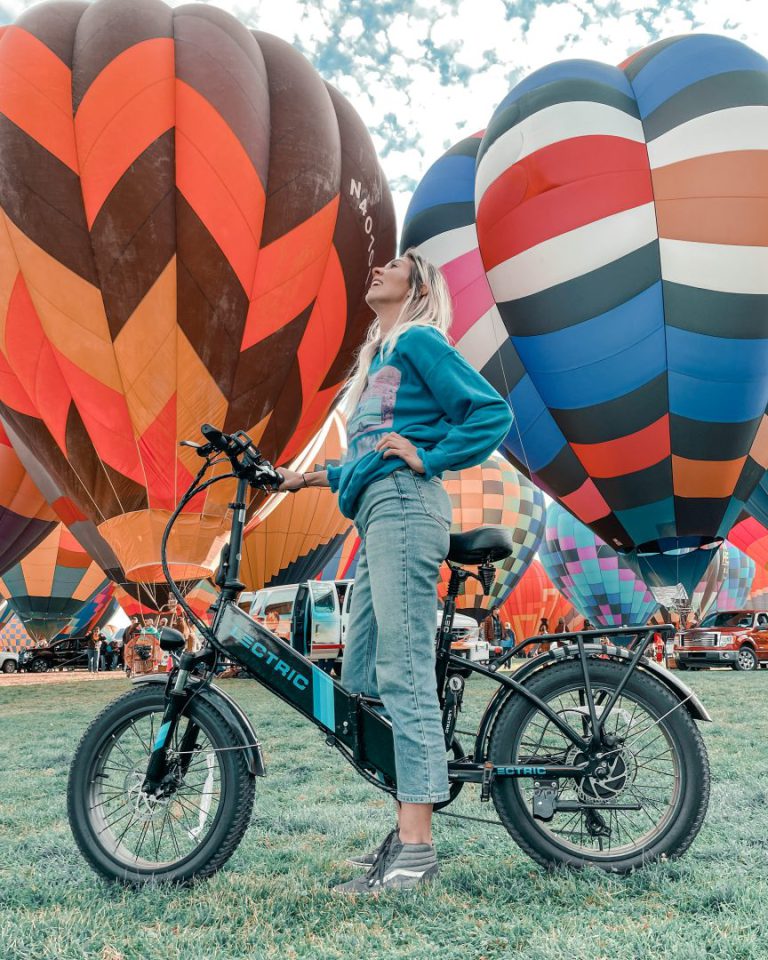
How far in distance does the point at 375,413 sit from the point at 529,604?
28.1 metres

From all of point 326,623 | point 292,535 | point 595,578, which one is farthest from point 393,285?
point 595,578

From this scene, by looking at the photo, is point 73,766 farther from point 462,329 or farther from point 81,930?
point 462,329

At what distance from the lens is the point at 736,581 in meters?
25.6

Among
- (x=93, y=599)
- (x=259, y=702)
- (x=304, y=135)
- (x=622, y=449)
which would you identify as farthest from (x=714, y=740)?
(x=93, y=599)

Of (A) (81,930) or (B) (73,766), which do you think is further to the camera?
(B) (73,766)

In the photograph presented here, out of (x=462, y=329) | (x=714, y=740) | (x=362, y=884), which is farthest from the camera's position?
(x=462, y=329)

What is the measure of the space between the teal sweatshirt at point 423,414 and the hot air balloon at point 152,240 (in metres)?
6.04

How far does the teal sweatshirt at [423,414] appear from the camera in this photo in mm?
2078

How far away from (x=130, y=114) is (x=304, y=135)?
1.88 m

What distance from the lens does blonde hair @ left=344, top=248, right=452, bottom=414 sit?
2.38 m

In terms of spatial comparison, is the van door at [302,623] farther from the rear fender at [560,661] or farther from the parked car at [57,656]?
the parked car at [57,656]

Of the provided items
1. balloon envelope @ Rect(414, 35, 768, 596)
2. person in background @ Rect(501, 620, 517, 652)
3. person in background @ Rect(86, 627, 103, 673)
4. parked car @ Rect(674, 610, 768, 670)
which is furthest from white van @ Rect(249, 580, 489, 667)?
person in background @ Rect(501, 620, 517, 652)

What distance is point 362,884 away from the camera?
6.25ft

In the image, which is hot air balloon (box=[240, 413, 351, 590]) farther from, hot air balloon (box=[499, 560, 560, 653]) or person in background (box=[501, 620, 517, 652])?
hot air balloon (box=[499, 560, 560, 653])
